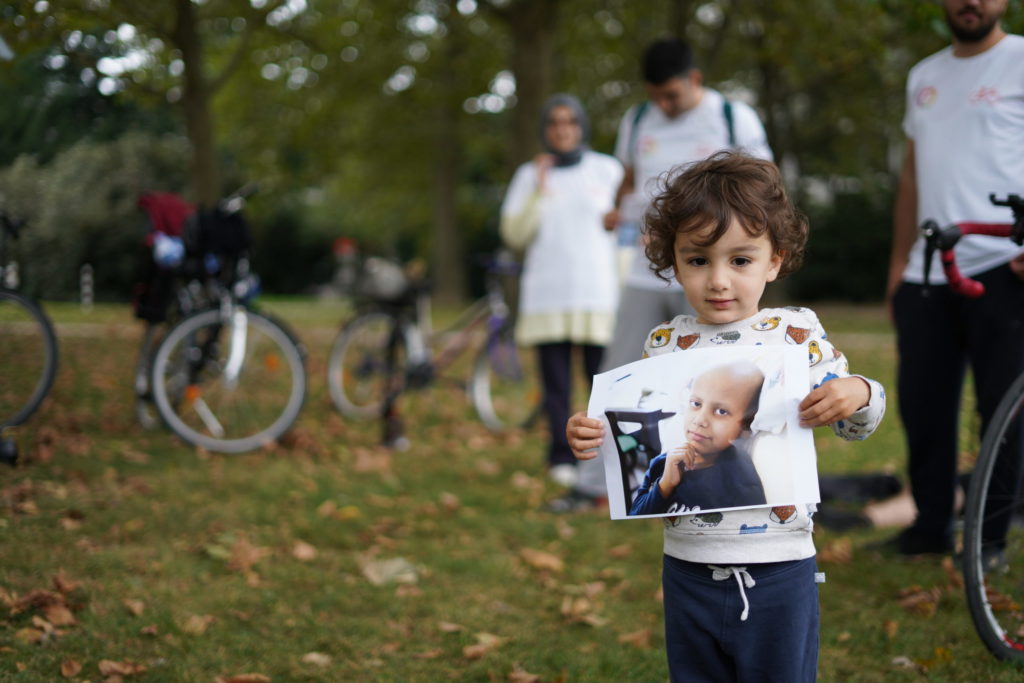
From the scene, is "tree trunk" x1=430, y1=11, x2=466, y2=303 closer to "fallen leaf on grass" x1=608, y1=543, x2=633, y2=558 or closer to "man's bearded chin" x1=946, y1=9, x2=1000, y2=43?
"fallen leaf on grass" x1=608, y1=543, x2=633, y2=558

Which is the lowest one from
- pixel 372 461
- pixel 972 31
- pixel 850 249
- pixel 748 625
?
pixel 372 461

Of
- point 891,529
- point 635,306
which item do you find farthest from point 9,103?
point 891,529

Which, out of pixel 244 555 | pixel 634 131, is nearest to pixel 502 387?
pixel 634 131

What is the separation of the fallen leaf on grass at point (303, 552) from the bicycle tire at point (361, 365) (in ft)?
11.5

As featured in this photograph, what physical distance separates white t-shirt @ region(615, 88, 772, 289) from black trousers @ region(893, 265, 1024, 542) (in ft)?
3.84

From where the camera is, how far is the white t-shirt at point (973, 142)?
3492mm

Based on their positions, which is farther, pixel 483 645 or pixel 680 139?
pixel 680 139

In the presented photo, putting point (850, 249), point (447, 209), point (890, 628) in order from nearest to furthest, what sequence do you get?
point (890, 628) → point (850, 249) → point (447, 209)

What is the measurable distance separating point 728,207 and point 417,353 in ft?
19.1

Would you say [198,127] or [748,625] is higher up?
[198,127]

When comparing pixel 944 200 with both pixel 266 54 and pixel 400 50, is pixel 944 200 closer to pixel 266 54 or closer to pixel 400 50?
pixel 266 54

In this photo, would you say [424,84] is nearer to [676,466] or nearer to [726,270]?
[726,270]

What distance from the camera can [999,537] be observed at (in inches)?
122

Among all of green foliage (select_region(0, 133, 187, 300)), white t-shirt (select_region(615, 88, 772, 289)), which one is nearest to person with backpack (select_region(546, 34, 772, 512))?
white t-shirt (select_region(615, 88, 772, 289))
